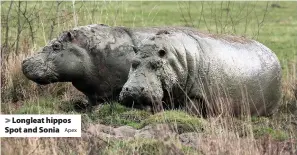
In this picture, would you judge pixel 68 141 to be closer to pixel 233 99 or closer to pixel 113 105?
pixel 113 105

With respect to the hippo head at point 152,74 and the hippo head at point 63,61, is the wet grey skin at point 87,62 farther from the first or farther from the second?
the hippo head at point 152,74

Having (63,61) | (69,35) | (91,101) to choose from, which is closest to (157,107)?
(91,101)

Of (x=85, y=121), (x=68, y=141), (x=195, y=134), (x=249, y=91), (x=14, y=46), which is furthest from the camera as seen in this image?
(x=14, y=46)

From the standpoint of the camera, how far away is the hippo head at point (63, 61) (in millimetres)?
10156

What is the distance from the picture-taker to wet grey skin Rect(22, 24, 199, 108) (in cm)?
1016

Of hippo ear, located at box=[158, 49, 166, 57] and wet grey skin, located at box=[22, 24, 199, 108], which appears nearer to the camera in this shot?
hippo ear, located at box=[158, 49, 166, 57]

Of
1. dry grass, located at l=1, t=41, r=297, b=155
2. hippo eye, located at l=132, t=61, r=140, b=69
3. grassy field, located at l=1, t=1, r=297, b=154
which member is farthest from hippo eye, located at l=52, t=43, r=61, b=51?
dry grass, located at l=1, t=41, r=297, b=155

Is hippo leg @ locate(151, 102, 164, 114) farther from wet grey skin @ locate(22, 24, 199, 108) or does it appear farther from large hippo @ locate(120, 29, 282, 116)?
wet grey skin @ locate(22, 24, 199, 108)

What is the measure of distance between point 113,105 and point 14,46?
12.7 feet

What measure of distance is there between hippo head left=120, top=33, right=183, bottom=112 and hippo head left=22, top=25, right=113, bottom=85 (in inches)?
40.9

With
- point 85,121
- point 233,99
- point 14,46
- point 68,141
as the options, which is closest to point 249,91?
point 233,99

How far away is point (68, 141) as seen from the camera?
7.55 meters

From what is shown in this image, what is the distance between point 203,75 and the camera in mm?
9781

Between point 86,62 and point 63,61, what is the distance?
1.02ft
